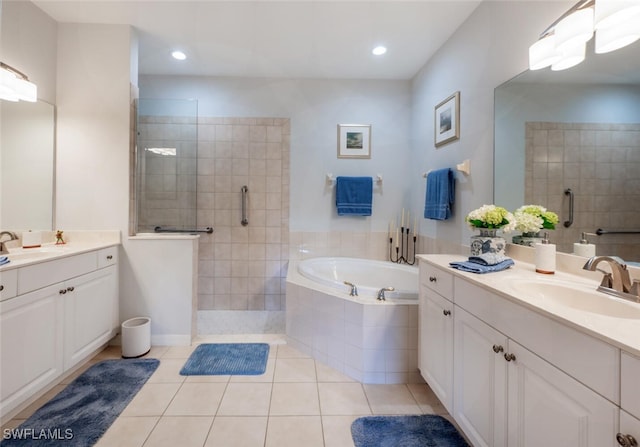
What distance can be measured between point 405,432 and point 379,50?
2920 mm

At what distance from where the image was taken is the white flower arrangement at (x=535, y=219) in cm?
145

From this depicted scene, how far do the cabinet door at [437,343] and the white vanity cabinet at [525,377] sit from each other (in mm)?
43

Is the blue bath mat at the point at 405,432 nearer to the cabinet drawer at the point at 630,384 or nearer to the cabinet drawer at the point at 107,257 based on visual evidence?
the cabinet drawer at the point at 630,384

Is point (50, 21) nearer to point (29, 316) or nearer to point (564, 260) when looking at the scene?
point (29, 316)

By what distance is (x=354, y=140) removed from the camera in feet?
10.5

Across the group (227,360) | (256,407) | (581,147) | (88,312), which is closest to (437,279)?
(581,147)

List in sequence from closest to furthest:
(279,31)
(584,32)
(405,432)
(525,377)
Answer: (525,377), (584,32), (405,432), (279,31)

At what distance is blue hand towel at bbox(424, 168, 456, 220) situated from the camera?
7.61 feet

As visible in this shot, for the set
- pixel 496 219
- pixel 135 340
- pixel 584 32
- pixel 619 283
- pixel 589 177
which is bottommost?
pixel 135 340

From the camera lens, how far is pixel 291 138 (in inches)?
125

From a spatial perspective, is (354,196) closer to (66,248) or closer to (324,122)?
(324,122)

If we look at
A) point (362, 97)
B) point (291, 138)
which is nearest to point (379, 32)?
point (362, 97)

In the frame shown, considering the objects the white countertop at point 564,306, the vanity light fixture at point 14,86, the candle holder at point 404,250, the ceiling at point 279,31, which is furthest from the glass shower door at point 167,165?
the white countertop at point 564,306

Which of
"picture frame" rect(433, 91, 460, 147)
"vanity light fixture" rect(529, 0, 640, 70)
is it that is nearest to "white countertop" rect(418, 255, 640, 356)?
"vanity light fixture" rect(529, 0, 640, 70)
